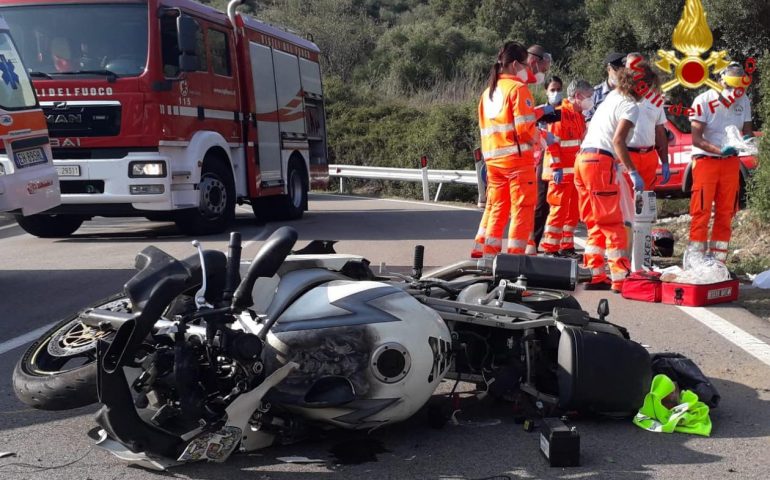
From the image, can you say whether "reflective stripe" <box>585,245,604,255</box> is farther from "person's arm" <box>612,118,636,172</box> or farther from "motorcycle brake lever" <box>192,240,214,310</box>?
"motorcycle brake lever" <box>192,240,214,310</box>

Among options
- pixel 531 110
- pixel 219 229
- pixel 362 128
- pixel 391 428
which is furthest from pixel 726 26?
pixel 391 428

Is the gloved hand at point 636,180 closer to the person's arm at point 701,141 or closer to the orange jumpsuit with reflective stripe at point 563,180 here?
the person's arm at point 701,141

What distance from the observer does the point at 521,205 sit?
790cm

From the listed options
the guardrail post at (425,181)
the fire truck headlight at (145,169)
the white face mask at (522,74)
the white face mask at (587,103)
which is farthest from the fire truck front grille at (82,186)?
→ the guardrail post at (425,181)

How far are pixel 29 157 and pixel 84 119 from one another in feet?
8.75

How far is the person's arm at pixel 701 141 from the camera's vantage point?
8.28 metres

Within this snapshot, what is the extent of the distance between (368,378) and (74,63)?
853cm

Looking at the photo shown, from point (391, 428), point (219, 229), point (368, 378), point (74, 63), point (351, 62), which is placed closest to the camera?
point (368, 378)

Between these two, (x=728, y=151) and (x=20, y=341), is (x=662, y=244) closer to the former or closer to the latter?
(x=728, y=151)

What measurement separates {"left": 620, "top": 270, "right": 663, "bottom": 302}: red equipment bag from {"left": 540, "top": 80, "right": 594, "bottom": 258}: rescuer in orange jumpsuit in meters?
1.81

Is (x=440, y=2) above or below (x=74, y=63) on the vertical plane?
above

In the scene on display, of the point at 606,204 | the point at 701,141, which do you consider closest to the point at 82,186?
the point at 606,204

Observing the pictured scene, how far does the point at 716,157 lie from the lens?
832cm

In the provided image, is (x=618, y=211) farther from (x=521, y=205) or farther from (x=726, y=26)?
(x=726, y=26)
